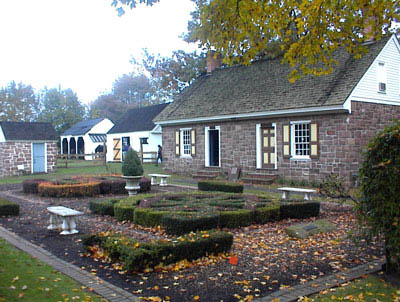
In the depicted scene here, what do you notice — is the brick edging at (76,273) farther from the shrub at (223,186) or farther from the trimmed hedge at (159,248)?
the shrub at (223,186)

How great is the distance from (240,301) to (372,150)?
9.38ft

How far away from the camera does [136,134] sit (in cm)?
3775

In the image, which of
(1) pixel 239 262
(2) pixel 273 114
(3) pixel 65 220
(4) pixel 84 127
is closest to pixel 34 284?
(1) pixel 239 262

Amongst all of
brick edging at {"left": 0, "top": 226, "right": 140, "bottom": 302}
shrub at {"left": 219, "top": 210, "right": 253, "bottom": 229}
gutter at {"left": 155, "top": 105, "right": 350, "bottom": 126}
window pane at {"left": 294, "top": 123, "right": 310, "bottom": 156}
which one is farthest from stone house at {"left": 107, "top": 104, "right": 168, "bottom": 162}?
brick edging at {"left": 0, "top": 226, "right": 140, "bottom": 302}

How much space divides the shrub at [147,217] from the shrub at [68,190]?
6205mm

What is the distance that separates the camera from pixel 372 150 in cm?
593

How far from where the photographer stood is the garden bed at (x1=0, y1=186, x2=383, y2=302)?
570 centimetres

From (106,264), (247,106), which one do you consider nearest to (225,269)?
(106,264)

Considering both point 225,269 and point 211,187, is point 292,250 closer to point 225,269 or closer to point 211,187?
point 225,269

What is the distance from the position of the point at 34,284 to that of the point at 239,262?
10.5ft

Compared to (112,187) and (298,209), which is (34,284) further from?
(112,187)

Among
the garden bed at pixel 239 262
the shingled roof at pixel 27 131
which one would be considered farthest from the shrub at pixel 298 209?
the shingled roof at pixel 27 131

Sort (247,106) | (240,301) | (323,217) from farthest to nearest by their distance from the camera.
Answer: (247,106) < (323,217) < (240,301)

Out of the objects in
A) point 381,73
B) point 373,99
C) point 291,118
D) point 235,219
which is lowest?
point 235,219
